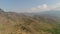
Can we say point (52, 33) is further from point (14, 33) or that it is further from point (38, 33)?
point (14, 33)

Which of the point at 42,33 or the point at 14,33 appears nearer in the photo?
the point at 14,33

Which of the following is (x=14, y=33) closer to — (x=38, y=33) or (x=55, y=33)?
(x=38, y=33)

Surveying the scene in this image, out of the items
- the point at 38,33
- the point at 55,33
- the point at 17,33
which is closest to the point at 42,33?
the point at 38,33

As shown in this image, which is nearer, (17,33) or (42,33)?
(17,33)

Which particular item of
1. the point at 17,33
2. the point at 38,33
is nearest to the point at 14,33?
the point at 17,33

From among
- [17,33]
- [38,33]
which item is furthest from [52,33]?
[17,33]

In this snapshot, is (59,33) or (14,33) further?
(59,33)

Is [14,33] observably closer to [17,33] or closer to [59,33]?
[17,33]
